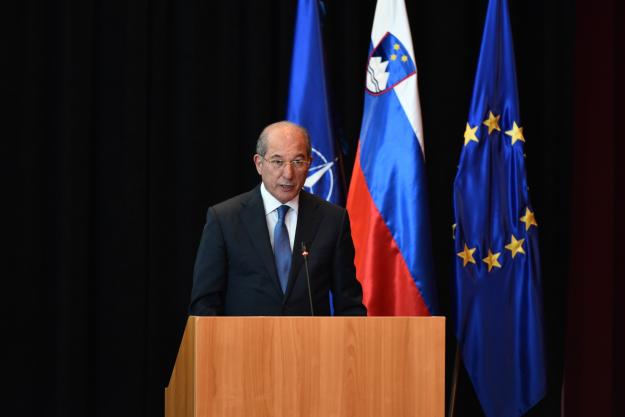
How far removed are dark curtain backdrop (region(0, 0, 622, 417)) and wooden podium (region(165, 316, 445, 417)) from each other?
241 centimetres

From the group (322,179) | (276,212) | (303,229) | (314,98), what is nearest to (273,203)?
(276,212)

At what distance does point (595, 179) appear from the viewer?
5.36 meters

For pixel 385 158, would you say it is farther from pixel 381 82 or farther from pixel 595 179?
pixel 595 179

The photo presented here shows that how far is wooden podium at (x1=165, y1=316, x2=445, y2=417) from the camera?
231cm

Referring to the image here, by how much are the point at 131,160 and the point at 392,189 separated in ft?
4.67

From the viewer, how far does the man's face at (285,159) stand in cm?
321

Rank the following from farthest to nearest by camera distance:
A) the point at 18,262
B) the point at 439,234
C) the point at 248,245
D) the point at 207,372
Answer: the point at 439,234 → the point at 18,262 → the point at 248,245 → the point at 207,372

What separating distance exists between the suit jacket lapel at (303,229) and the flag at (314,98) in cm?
131

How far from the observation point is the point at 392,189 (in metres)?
4.66

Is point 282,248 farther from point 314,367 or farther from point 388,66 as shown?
point 388,66

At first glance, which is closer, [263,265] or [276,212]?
[263,265]

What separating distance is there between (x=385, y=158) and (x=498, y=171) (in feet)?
2.02

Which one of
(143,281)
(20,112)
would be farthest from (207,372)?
(20,112)

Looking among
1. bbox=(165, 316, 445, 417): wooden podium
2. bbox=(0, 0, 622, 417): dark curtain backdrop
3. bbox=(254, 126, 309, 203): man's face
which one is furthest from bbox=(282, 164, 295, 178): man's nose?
bbox=(0, 0, 622, 417): dark curtain backdrop
